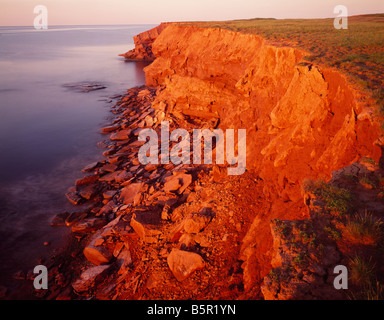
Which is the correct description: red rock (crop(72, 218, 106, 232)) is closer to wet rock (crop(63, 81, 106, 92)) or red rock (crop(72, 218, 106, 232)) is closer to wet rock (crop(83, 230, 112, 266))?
wet rock (crop(83, 230, 112, 266))

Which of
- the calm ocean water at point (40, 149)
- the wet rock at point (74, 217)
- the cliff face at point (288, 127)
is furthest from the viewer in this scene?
the wet rock at point (74, 217)

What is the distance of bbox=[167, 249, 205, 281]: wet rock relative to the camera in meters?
6.66

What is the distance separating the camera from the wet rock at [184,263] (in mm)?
6656

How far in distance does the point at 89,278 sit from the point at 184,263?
4.28m

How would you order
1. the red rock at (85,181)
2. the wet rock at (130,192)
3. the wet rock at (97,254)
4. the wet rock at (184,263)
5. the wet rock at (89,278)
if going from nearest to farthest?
1. the wet rock at (184,263)
2. the wet rock at (89,278)
3. the wet rock at (97,254)
4. the wet rock at (130,192)
5. the red rock at (85,181)

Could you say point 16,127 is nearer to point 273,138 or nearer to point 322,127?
point 273,138

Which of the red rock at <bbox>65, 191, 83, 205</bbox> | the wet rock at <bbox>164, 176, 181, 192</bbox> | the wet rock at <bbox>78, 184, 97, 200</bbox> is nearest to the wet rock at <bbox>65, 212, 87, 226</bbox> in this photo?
the red rock at <bbox>65, 191, 83, 205</bbox>

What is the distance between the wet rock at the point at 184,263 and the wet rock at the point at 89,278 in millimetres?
3269

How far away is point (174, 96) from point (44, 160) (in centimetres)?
1379

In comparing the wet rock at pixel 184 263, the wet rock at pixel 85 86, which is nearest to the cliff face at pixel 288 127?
the wet rock at pixel 184 263

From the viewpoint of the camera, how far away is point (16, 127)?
86.1ft

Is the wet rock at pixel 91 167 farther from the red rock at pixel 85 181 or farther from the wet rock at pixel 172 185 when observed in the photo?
the wet rock at pixel 172 185

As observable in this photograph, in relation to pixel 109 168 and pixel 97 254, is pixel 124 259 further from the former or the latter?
pixel 109 168
